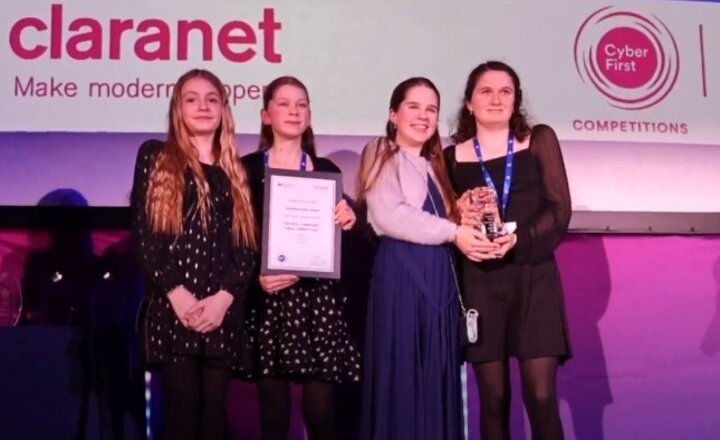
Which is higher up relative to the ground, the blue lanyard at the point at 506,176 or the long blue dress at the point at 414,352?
the blue lanyard at the point at 506,176

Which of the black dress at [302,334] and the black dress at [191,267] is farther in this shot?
the black dress at [302,334]

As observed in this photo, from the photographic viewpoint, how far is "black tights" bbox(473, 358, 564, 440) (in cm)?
294

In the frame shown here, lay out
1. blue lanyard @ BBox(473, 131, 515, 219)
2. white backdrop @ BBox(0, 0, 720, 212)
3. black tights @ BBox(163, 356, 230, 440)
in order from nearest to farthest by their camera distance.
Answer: black tights @ BBox(163, 356, 230, 440) < blue lanyard @ BBox(473, 131, 515, 219) < white backdrop @ BBox(0, 0, 720, 212)

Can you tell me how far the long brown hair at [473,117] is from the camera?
3184mm

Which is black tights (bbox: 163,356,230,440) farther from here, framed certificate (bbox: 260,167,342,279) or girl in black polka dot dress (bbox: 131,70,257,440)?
framed certificate (bbox: 260,167,342,279)

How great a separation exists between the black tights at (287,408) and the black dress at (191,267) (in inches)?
4.7

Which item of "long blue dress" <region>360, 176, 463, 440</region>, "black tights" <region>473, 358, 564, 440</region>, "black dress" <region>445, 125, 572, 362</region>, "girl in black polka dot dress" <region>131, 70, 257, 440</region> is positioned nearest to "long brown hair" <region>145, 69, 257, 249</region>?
"girl in black polka dot dress" <region>131, 70, 257, 440</region>

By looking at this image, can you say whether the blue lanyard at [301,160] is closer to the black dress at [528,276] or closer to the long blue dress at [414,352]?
the long blue dress at [414,352]

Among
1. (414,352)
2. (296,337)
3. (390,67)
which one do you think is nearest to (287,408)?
(296,337)

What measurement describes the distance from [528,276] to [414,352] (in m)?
0.44

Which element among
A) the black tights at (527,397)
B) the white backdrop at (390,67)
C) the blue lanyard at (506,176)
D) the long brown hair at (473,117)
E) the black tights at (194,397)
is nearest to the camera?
the black tights at (194,397)

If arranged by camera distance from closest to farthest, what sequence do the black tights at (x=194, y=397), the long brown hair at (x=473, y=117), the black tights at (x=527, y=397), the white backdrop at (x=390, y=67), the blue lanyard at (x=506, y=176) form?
the black tights at (x=194, y=397), the black tights at (x=527, y=397), the blue lanyard at (x=506, y=176), the long brown hair at (x=473, y=117), the white backdrop at (x=390, y=67)

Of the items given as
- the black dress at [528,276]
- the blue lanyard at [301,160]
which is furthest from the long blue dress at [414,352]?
the blue lanyard at [301,160]

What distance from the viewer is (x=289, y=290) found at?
3059mm
